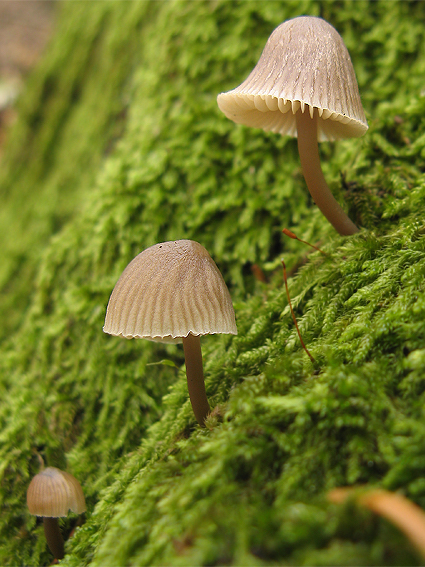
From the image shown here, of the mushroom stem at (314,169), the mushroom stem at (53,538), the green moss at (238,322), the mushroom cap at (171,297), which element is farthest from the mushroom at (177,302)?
the mushroom stem at (53,538)

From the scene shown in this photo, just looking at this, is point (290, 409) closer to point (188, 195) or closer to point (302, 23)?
point (302, 23)

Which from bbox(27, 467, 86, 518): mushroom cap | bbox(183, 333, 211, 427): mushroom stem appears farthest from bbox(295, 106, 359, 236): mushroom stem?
bbox(27, 467, 86, 518): mushroom cap

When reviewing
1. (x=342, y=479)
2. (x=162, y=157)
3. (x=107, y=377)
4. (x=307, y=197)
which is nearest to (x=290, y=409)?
(x=342, y=479)

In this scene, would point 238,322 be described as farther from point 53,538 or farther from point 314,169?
point 53,538

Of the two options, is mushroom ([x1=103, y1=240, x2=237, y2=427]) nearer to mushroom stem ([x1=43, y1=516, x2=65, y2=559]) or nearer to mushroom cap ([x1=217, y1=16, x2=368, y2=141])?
mushroom cap ([x1=217, y1=16, x2=368, y2=141])

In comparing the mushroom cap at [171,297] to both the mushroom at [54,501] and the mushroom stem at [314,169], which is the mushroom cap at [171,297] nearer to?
the mushroom stem at [314,169]

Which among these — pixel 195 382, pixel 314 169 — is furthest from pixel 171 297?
pixel 314 169
